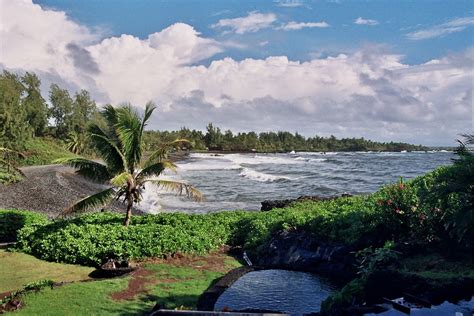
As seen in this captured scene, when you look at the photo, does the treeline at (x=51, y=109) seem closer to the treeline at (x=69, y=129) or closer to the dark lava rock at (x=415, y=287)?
the treeline at (x=69, y=129)

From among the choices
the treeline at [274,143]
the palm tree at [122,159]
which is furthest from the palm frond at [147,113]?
the treeline at [274,143]

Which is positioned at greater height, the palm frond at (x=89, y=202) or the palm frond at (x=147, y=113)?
the palm frond at (x=147, y=113)

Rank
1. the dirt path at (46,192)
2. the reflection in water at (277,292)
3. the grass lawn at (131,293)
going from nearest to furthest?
the grass lawn at (131,293) → the reflection in water at (277,292) → the dirt path at (46,192)

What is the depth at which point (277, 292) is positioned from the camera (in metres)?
10.9

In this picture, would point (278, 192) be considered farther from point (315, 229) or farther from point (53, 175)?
point (315, 229)

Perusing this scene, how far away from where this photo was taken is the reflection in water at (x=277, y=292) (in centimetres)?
1002

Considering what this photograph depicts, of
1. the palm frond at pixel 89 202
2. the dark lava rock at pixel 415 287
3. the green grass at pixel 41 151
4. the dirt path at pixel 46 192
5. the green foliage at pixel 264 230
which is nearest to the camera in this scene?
the dark lava rock at pixel 415 287

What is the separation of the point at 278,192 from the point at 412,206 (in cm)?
2997

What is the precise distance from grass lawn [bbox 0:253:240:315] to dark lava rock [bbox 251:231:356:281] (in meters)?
1.83

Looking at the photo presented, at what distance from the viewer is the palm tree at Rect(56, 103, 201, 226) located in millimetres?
15805

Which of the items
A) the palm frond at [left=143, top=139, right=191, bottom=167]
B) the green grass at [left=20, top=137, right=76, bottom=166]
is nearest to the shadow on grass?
the palm frond at [left=143, top=139, right=191, bottom=167]

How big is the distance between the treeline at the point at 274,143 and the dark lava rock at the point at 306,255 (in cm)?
13530

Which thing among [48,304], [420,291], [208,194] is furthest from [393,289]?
[208,194]

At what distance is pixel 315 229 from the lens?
1408 centimetres
